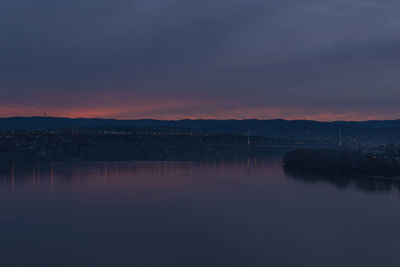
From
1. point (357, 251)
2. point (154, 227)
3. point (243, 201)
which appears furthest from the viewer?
point (243, 201)

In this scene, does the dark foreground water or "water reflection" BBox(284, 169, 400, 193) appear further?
"water reflection" BBox(284, 169, 400, 193)

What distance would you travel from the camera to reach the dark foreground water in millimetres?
7652

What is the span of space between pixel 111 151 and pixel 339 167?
23047 millimetres

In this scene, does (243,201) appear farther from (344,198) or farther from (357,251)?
(357,251)

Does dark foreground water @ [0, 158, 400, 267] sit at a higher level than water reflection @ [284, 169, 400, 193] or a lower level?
lower

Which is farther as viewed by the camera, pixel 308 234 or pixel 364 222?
pixel 364 222

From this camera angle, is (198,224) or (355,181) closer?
(198,224)

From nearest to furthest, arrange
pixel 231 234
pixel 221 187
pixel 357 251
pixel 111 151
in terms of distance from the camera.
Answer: pixel 357 251, pixel 231 234, pixel 221 187, pixel 111 151

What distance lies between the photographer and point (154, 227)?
9750mm

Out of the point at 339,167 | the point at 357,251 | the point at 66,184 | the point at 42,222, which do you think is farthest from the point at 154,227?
the point at 339,167

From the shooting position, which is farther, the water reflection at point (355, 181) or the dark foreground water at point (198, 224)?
the water reflection at point (355, 181)

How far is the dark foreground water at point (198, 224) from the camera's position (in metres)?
7.65

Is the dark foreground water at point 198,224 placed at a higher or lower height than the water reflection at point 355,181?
lower

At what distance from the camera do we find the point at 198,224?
32.8 ft
